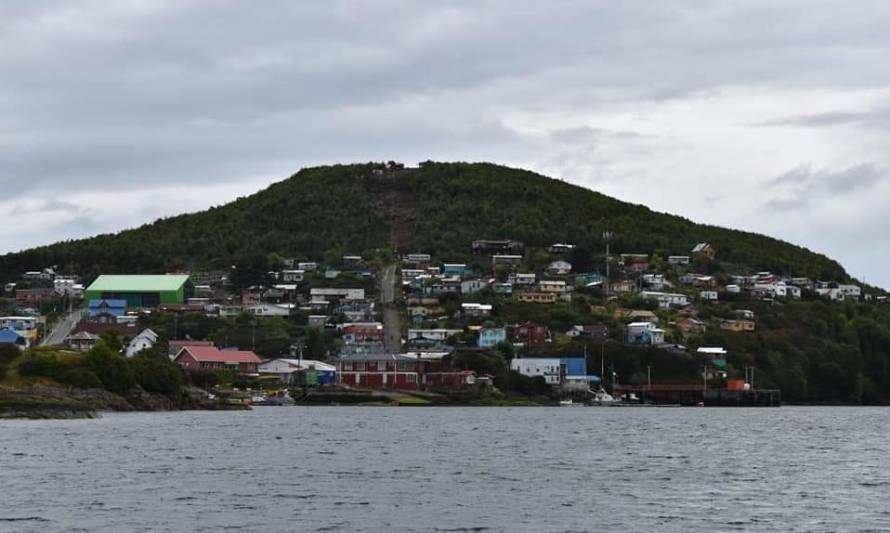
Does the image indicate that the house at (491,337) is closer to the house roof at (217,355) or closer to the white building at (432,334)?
the white building at (432,334)

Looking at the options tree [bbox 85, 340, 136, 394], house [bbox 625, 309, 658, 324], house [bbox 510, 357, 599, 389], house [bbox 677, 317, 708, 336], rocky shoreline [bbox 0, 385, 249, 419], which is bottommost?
rocky shoreline [bbox 0, 385, 249, 419]

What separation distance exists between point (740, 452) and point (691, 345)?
102910 mm

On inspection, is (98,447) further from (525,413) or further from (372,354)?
(372,354)

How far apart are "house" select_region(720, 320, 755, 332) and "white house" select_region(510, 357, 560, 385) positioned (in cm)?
3536

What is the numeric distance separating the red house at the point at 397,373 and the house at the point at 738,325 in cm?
4546

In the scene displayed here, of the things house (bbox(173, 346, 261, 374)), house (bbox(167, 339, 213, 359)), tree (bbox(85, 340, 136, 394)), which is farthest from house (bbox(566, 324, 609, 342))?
tree (bbox(85, 340, 136, 394))

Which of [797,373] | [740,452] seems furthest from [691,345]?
[740,452]

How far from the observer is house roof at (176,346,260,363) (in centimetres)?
16500

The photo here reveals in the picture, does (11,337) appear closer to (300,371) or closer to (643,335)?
(300,371)

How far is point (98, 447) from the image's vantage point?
254 feet

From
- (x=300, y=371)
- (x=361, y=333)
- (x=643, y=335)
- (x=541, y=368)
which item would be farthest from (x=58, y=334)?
(x=643, y=335)

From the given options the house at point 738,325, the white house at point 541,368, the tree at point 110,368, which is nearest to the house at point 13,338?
the tree at point 110,368

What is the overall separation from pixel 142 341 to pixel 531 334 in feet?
150

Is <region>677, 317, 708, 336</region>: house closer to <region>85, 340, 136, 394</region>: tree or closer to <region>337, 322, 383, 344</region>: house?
<region>337, 322, 383, 344</region>: house
